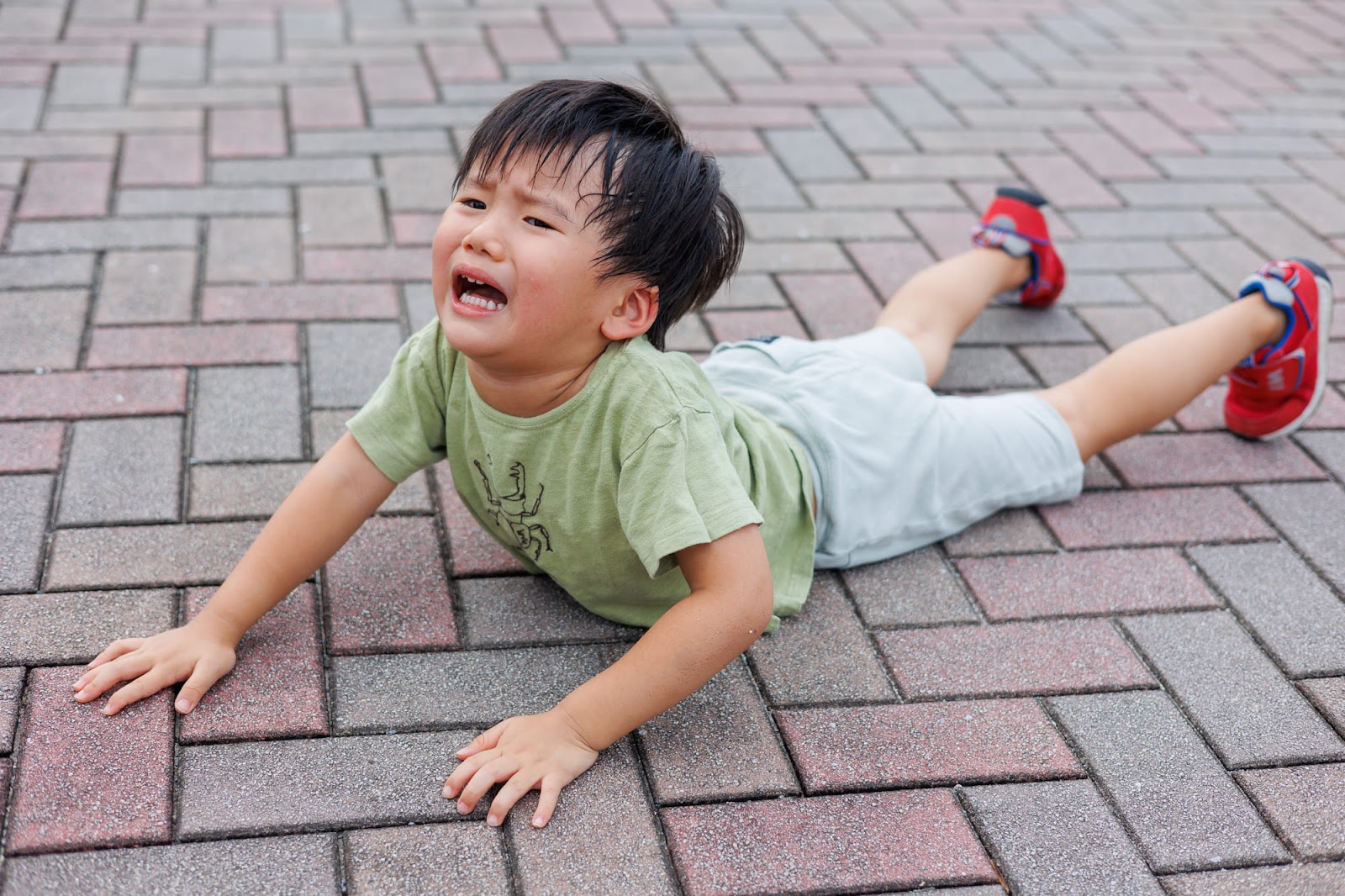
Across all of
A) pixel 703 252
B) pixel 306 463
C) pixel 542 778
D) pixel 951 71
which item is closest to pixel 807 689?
pixel 542 778

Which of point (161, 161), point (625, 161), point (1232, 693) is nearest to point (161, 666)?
point (625, 161)

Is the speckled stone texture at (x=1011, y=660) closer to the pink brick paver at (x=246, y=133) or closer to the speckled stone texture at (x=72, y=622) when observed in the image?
the speckled stone texture at (x=72, y=622)

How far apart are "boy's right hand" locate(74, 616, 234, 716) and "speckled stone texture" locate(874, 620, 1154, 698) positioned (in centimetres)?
91

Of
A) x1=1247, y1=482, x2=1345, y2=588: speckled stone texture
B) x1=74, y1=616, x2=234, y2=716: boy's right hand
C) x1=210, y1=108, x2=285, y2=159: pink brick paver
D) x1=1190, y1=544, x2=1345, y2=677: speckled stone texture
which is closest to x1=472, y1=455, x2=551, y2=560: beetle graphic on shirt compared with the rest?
x1=74, y1=616, x2=234, y2=716: boy's right hand

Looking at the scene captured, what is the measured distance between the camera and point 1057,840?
1518 millimetres

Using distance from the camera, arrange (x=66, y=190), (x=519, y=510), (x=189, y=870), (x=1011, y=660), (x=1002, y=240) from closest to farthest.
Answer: (x=189, y=870), (x=519, y=510), (x=1011, y=660), (x=1002, y=240), (x=66, y=190)

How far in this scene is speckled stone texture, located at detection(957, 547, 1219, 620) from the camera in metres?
1.92

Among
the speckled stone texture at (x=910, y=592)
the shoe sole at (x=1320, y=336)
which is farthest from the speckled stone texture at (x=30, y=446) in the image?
the shoe sole at (x=1320, y=336)

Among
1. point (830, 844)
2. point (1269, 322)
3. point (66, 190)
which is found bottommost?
point (66, 190)

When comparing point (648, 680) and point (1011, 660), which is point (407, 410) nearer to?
point (648, 680)

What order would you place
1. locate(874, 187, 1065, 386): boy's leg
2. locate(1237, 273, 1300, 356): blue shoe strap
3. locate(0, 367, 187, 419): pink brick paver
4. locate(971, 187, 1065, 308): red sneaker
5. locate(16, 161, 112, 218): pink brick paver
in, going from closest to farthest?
locate(0, 367, 187, 419): pink brick paver, locate(1237, 273, 1300, 356): blue shoe strap, locate(874, 187, 1065, 386): boy's leg, locate(971, 187, 1065, 308): red sneaker, locate(16, 161, 112, 218): pink brick paver

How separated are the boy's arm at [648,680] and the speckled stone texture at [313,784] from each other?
48 mm

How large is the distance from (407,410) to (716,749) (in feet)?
2.01

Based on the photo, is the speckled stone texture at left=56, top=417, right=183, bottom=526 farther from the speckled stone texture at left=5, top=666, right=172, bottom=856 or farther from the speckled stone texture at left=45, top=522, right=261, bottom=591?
the speckled stone texture at left=5, top=666, right=172, bottom=856
